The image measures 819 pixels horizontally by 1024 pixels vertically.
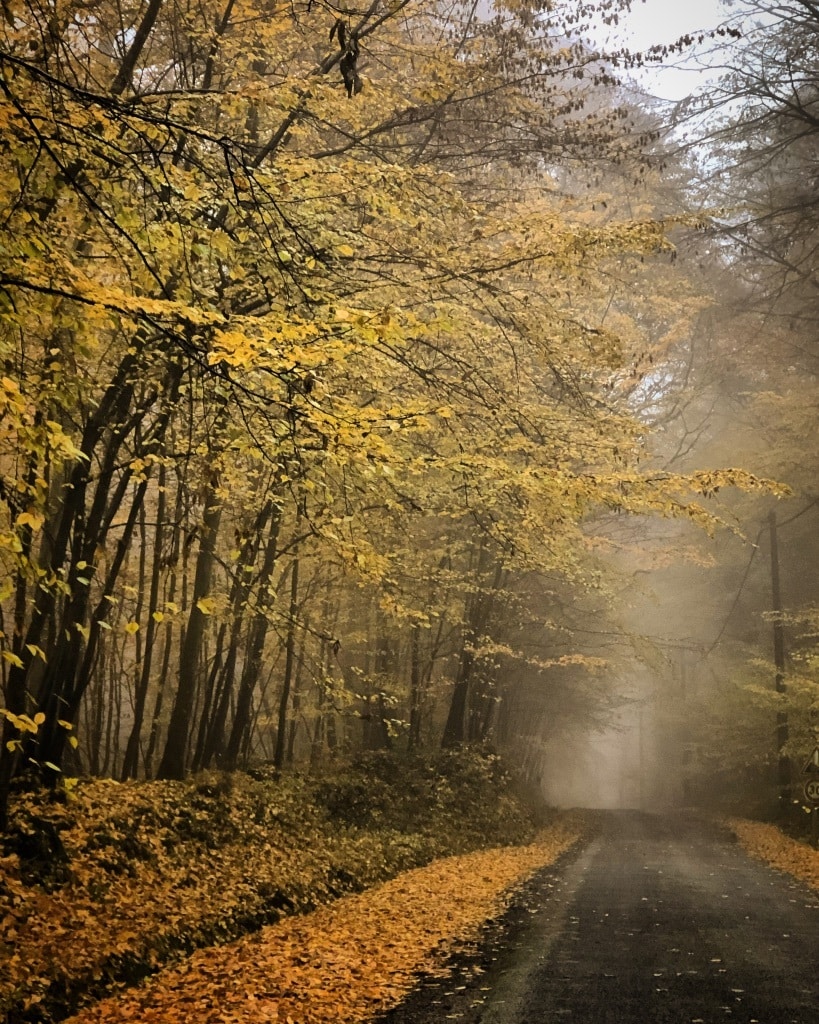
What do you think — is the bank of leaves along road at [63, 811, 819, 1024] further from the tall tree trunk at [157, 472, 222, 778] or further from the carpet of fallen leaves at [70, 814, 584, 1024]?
the tall tree trunk at [157, 472, 222, 778]

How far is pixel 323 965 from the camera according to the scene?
7.14 meters

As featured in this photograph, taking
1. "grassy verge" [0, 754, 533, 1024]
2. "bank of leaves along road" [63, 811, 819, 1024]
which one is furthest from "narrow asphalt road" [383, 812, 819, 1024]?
"grassy verge" [0, 754, 533, 1024]

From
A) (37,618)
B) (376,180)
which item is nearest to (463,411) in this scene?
(376,180)

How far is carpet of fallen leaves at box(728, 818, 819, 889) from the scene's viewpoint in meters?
14.8

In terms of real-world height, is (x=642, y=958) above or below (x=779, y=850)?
above

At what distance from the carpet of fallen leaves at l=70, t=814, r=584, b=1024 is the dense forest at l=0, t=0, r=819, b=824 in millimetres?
2042

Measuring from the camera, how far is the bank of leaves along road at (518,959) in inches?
233

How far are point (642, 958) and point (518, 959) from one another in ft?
3.59

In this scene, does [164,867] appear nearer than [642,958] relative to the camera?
No

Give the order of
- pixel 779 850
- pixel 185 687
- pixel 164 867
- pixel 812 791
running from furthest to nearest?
1. pixel 779 850
2. pixel 812 791
3. pixel 185 687
4. pixel 164 867

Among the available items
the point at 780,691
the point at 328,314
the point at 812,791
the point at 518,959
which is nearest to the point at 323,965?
the point at 518,959

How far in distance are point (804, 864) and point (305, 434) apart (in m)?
14.5

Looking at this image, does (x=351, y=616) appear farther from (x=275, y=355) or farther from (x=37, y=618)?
(x=275, y=355)

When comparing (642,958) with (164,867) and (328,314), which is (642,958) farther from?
(328,314)
